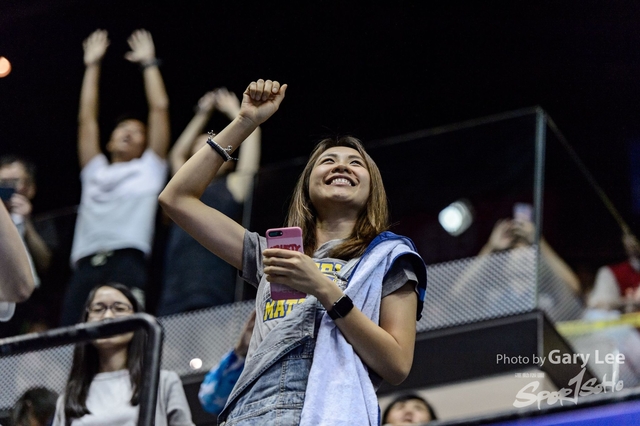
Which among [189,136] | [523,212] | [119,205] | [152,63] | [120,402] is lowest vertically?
[120,402]

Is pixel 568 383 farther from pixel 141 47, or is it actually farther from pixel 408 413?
pixel 141 47

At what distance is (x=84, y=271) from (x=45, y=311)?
0.27 m

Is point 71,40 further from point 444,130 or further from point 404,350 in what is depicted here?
point 404,350

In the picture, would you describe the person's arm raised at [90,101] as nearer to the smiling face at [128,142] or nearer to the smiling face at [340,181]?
the smiling face at [128,142]

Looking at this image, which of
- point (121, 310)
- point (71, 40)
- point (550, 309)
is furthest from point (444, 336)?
point (71, 40)

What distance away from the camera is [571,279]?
4430 mm

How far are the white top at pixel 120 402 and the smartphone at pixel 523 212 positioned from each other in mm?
2040

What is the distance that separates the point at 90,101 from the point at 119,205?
1032 millimetres

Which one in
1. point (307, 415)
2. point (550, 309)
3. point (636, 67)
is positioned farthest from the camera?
point (636, 67)

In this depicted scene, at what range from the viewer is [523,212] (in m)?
4.44

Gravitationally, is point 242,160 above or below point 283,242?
above

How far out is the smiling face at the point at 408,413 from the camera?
390 cm

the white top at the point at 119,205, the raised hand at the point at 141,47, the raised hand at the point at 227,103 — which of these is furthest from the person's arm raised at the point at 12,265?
the raised hand at the point at 141,47

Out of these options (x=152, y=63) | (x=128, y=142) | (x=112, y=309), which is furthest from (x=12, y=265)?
(x=152, y=63)
